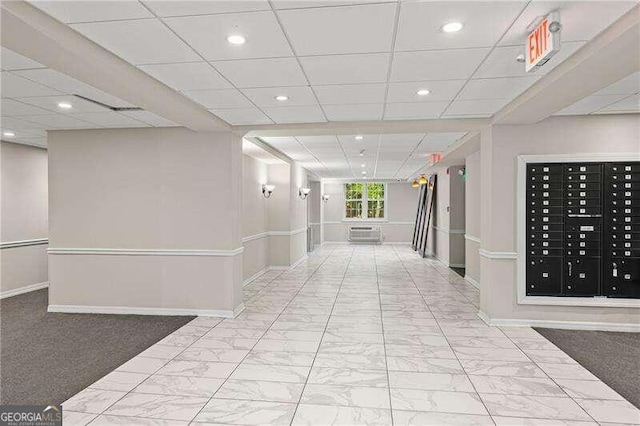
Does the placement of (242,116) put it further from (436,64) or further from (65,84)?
(436,64)

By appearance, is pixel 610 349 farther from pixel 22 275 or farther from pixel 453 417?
pixel 22 275

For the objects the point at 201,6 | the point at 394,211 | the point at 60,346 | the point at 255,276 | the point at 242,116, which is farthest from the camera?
the point at 394,211

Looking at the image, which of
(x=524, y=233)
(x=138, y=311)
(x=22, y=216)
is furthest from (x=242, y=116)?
(x=22, y=216)

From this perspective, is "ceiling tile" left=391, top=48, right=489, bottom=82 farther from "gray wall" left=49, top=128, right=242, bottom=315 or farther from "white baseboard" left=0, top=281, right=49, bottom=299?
"white baseboard" left=0, top=281, right=49, bottom=299

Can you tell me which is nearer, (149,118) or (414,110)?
(414,110)

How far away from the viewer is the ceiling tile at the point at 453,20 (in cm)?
213

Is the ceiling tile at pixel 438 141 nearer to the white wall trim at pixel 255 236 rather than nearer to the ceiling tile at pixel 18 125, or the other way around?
the white wall trim at pixel 255 236

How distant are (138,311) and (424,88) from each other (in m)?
4.79

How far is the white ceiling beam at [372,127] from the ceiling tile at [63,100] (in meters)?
1.69

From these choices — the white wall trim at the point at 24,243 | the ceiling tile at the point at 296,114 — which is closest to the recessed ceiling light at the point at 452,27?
the ceiling tile at the point at 296,114

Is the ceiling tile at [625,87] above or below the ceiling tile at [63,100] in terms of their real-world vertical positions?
above

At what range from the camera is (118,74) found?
293cm

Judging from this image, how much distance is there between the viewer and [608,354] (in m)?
3.77

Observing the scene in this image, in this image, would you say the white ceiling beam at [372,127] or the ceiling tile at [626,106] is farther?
the white ceiling beam at [372,127]
